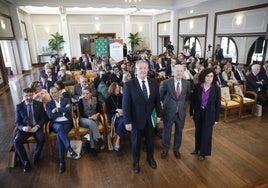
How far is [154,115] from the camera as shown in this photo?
256cm

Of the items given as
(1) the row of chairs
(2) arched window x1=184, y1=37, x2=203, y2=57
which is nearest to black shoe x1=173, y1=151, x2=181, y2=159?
(1) the row of chairs

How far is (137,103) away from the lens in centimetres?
238

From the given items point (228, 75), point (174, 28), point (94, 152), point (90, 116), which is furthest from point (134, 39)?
point (94, 152)

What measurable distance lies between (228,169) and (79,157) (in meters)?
2.33

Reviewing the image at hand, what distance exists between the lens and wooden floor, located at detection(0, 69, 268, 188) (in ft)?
8.27

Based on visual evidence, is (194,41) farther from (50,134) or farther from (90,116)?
(50,134)

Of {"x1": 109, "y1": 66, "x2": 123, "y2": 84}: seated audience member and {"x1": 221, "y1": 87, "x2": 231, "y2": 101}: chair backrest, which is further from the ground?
{"x1": 109, "y1": 66, "x2": 123, "y2": 84}: seated audience member

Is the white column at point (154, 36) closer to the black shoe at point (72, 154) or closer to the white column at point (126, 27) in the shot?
the white column at point (126, 27)

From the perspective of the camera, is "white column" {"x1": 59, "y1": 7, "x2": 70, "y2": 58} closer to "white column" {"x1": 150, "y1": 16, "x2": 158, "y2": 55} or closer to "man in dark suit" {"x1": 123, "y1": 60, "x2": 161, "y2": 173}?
"white column" {"x1": 150, "y1": 16, "x2": 158, "y2": 55}

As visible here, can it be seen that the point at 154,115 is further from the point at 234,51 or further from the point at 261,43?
the point at 234,51

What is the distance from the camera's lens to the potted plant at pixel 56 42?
1355cm

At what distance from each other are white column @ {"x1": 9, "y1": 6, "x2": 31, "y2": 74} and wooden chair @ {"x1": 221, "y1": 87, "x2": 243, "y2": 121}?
10142 mm

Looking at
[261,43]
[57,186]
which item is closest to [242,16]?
[261,43]

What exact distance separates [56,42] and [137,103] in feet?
43.8
